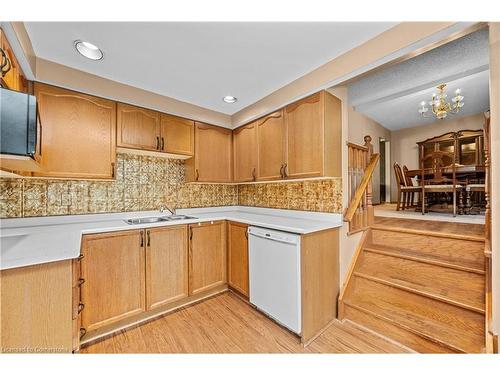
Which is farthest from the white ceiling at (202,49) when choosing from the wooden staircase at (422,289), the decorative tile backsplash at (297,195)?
the wooden staircase at (422,289)

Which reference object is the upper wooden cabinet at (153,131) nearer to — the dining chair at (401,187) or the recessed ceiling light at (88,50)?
the recessed ceiling light at (88,50)

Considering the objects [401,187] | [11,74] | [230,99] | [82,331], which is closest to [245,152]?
[230,99]

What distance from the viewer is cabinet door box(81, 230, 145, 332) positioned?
63.7 inches

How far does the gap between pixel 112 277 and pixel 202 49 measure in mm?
1926

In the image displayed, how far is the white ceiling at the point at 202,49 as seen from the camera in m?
1.33

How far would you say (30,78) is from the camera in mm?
1599

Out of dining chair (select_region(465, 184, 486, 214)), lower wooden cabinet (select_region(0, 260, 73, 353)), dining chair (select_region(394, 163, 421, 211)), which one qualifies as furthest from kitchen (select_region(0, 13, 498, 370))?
dining chair (select_region(394, 163, 421, 211))

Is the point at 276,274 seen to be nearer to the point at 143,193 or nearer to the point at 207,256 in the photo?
the point at 207,256

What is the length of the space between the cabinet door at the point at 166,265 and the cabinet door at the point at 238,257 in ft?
1.63

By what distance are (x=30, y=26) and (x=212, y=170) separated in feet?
6.00

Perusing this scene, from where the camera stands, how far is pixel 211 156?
2.70m
